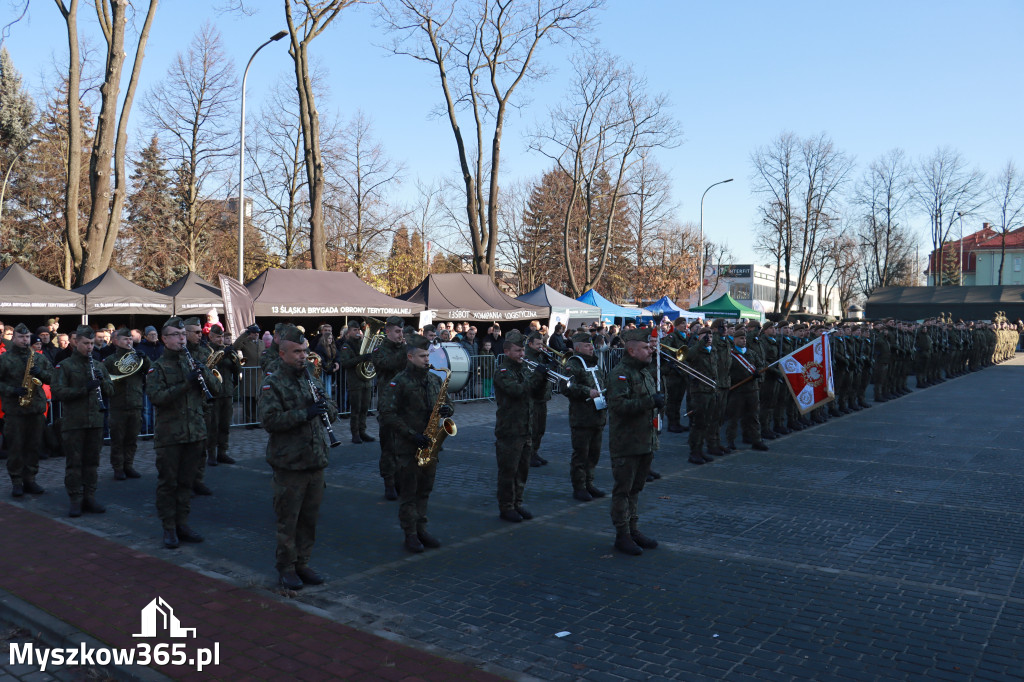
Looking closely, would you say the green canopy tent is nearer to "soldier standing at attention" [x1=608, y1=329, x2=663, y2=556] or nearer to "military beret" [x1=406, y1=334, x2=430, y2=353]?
"soldier standing at attention" [x1=608, y1=329, x2=663, y2=556]

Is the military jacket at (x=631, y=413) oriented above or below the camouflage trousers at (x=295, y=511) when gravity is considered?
above

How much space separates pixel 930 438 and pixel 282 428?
41.8 ft

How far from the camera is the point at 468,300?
23.9 metres

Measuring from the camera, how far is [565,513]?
8.80 metres

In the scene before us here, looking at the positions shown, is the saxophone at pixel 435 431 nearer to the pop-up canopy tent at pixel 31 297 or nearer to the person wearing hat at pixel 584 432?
the person wearing hat at pixel 584 432

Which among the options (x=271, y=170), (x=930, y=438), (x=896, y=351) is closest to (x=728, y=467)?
(x=930, y=438)

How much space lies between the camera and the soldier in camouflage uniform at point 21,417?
30.7 ft

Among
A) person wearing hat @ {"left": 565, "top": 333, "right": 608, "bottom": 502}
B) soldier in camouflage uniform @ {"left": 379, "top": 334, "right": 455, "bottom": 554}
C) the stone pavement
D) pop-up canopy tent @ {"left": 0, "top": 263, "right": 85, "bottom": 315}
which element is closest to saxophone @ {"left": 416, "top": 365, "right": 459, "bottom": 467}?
soldier in camouflage uniform @ {"left": 379, "top": 334, "right": 455, "bottom": 554}

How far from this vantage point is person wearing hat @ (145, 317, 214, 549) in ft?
24.3

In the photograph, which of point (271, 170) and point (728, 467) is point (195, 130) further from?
point (728, 467)

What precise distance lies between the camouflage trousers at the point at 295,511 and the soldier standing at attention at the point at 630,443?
8.80 feet

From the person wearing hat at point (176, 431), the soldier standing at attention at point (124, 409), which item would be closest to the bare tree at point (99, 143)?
the soldier standing at attention at point (124, 409)

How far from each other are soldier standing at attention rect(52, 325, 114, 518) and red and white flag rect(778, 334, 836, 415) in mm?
10781

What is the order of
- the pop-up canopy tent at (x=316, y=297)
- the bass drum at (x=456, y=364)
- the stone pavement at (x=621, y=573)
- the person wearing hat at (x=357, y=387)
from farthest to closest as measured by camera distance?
the pop-up canopy tent at (x=316, y=297), the bass drum at (x=456, y=364), the person wearing hat at (x=357, y=387), the stone pavement at (x=621, y=573)
